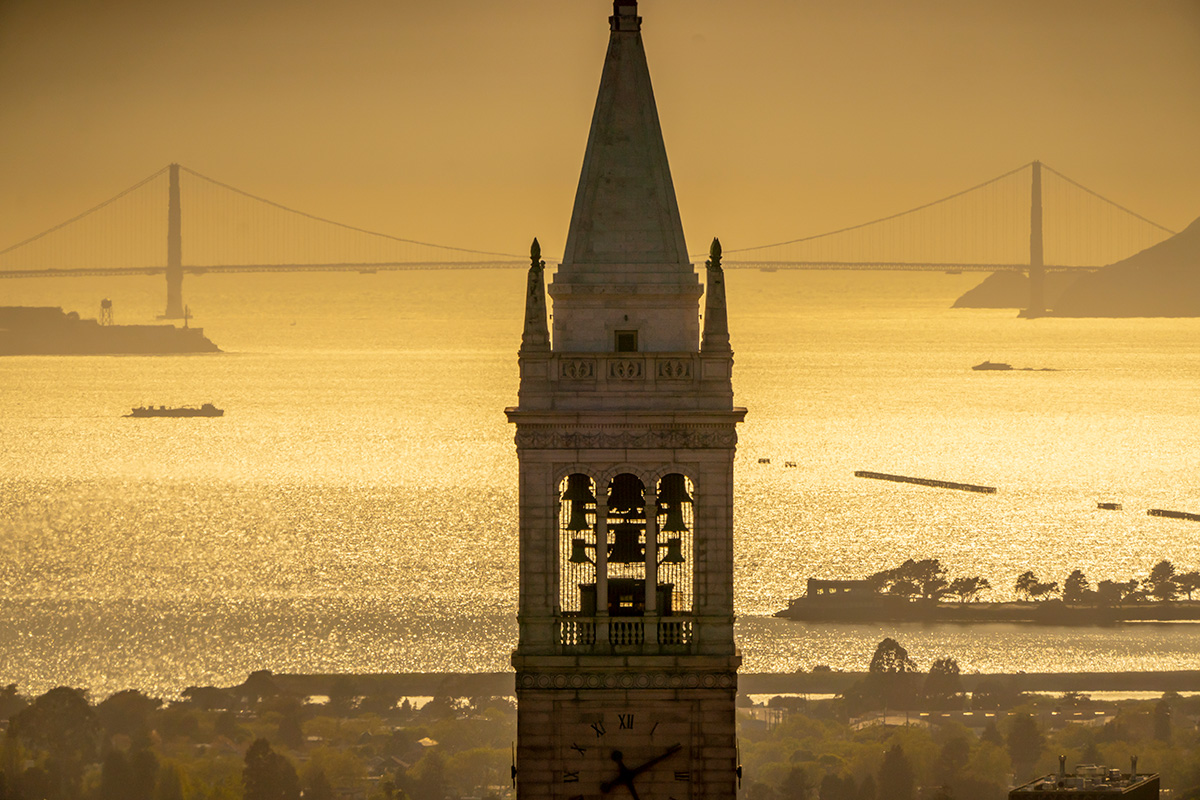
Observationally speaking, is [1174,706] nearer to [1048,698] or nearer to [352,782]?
[1048,698]

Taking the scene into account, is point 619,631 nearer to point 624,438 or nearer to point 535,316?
point 624,438

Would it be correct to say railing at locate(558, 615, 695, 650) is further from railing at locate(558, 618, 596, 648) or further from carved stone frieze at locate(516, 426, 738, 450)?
carved stone frieze at locate(516, 426, 738, 450)

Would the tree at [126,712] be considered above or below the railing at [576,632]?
below

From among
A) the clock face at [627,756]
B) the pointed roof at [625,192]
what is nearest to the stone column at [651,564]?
the clock face at [627,756]

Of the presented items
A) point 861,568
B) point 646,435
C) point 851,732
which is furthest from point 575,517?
point 861,568

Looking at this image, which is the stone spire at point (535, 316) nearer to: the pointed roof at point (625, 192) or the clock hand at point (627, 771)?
the pointed roof at point (625, 192)

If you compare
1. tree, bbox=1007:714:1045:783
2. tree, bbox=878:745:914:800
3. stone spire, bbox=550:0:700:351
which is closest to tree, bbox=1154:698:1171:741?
tree, bbox=1007:714:1045:783
